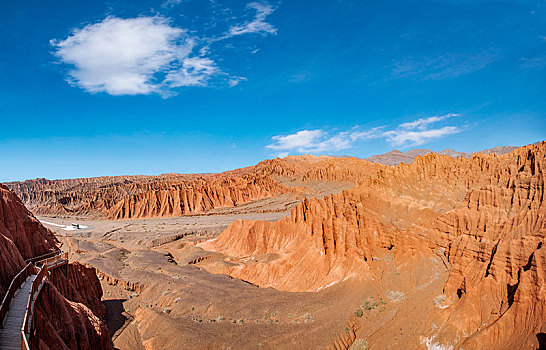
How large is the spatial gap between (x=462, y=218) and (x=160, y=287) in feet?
99.0

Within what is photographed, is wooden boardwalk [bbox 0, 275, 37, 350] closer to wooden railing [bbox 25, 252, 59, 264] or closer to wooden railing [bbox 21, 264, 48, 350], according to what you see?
wooden railing [bbox 21, 264, 48, 350]

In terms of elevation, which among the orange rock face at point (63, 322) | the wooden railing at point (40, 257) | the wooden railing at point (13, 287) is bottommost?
the orange rock face at point (63, 322)

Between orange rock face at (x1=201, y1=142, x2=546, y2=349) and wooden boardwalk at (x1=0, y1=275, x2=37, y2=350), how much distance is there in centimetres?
1943

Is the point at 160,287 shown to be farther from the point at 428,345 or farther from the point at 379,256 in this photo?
the point at 428,345

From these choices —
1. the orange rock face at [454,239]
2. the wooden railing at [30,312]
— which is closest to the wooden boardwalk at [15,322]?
the wooden railing at [30,312]

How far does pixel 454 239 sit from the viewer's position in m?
23.9

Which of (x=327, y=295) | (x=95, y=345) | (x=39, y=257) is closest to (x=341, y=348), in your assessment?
(x=327, y=295)

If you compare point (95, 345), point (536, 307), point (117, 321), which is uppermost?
point (536, 307)

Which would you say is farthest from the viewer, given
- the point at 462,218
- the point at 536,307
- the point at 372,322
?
the point at 462,218

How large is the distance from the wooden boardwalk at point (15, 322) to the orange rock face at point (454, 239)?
63.8 feet

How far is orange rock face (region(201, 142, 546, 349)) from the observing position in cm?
1655

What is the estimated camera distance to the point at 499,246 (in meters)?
18.8

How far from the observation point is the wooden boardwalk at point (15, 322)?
472 inches

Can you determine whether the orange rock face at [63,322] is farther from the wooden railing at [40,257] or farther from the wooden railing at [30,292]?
the wooden railing at [40,257]
